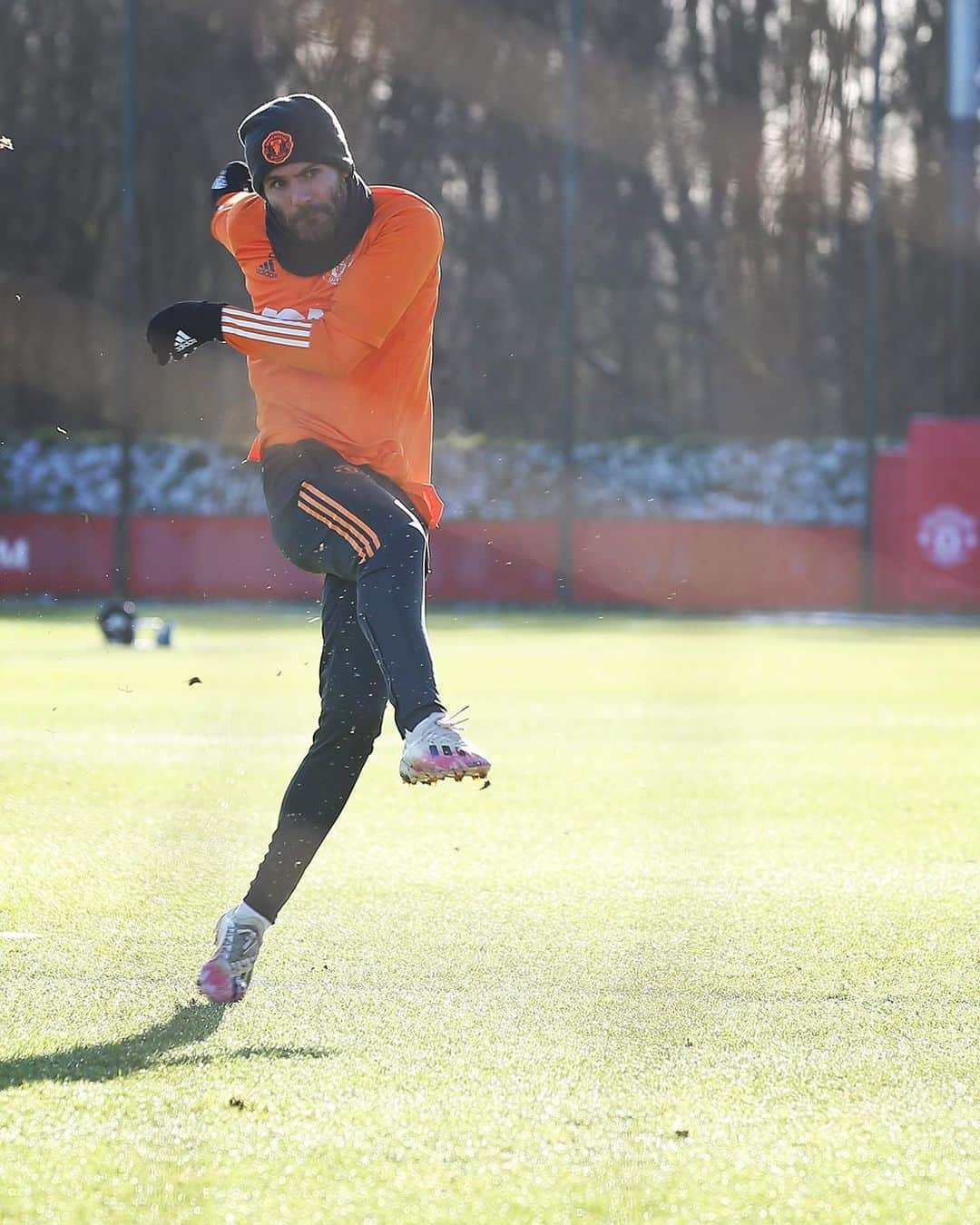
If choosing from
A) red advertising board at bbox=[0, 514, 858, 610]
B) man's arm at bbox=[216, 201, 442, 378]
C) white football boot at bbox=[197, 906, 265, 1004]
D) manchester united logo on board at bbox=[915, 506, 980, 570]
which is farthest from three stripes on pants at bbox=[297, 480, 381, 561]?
manchester united logo on board at bbox=[915, 506, 980, 570]

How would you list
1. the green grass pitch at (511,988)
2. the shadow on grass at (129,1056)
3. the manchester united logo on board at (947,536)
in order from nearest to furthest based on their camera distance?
the green grass pitch at (511,988) < the shadow on grass at (129,1056) < the manchester united logo on board at (947,536)

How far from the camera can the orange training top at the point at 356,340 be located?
423 cm

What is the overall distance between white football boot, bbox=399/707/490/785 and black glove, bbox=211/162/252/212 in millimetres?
1600

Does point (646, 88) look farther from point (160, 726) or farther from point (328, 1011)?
point (328, 1011)

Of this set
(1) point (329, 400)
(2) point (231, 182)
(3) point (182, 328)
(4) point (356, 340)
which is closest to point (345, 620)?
(1) point (329, 400)

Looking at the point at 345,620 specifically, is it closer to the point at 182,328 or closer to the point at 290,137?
the point at 182,328

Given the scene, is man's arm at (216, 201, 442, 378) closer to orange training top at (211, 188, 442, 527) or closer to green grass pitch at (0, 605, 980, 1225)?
orange training top at (211, 188, 442, 527)

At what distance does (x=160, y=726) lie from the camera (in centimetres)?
1055

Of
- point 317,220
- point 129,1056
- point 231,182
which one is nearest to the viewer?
point 129,1056

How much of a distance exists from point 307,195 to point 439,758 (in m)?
1.33

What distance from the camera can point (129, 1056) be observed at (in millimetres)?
3660

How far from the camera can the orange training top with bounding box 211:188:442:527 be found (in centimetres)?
423

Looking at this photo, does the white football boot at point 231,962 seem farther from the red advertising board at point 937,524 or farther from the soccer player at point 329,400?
the red advertising board at point 937,524

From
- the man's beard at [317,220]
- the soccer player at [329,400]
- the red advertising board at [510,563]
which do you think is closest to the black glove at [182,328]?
the soccer player at [329,400]
